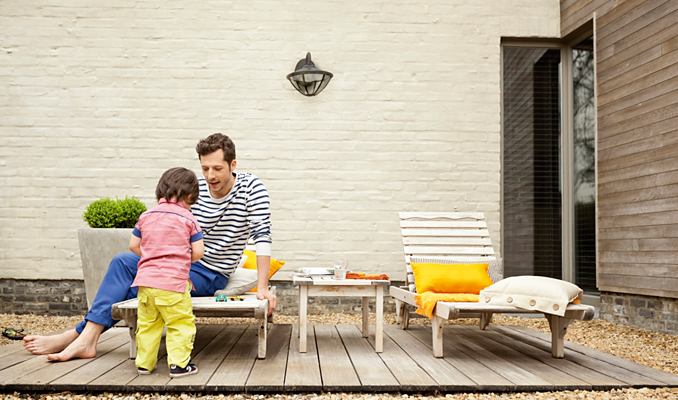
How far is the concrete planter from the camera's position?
460cm

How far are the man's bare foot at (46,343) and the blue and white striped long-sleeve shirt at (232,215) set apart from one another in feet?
2.66

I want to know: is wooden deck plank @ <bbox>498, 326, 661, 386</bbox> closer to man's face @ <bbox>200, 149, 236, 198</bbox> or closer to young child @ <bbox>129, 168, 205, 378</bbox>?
young child @ <bbox>129, 168, 205, 378</bbox>

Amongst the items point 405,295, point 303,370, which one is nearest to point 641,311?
point 405,295

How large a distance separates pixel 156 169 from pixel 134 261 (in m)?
2.66

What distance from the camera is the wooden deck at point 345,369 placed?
2.69 meters

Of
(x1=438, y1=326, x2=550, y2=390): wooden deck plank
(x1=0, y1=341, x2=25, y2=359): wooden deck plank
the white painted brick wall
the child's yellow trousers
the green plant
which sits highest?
the white painted brick wall

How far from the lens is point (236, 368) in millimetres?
3037

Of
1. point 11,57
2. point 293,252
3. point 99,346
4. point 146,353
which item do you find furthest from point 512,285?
point 11,57

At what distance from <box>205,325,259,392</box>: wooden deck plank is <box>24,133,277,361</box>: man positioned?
305 millimetres

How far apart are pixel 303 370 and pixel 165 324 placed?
658 mm

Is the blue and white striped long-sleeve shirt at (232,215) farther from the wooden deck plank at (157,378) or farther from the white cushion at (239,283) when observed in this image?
the wooden deck plank at (157,378)

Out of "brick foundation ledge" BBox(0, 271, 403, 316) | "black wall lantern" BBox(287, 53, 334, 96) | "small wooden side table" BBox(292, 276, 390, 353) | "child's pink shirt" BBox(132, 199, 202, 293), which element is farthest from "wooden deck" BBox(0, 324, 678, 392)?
"black wall lantern" BBox(287, 53, 334, 96)

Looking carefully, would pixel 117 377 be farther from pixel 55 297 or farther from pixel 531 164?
pixel 531 164

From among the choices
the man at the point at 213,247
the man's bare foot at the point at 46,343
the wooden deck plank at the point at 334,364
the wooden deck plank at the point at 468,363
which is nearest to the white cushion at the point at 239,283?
the man at the point at 213,247
